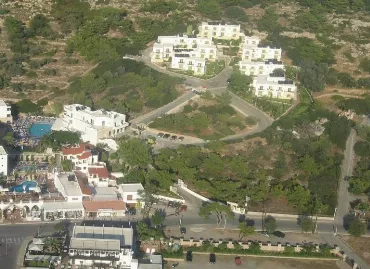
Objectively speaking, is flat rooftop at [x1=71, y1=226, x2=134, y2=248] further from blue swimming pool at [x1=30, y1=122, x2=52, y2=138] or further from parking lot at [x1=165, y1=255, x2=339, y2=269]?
blue swimming pool at [x1=30, y1=122, x2=52, y2=138]

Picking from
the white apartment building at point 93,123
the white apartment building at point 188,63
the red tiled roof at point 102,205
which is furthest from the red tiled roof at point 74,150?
the white apartment building at point 188,63

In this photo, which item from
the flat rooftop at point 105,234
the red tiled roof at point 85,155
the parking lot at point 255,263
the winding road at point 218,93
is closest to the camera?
the flat rooftop at point 105,234

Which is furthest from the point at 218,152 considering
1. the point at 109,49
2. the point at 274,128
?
the point at 109,49

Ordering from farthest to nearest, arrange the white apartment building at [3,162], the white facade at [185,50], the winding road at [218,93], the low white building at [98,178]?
the white facade at [185,50]
the winding road at [218,93]
the low white building at [98,178]
the white apartment building at [3,162]

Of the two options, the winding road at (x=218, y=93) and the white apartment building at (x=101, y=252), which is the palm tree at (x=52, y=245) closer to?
the white apartment building at (x=101, y=252)

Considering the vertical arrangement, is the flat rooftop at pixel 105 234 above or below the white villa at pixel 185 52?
below

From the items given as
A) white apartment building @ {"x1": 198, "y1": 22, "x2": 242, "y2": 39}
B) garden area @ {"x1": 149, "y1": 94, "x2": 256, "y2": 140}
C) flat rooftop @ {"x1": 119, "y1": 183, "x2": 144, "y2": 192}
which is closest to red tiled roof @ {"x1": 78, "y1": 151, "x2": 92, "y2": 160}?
flat rooftop @ {"x1": 119, "y1": 183, "x2": 144, "y2": 192}

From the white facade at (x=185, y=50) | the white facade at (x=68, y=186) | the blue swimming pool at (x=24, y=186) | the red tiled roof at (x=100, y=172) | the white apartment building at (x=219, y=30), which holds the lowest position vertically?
the blue swimming pool at (x=24, y=186)
